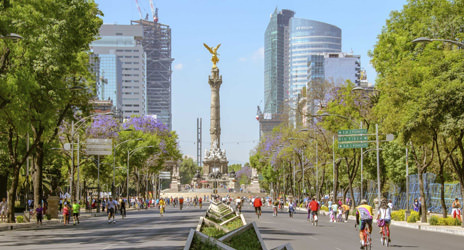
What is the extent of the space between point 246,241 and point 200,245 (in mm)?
2637

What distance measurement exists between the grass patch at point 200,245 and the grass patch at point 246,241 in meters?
1.05

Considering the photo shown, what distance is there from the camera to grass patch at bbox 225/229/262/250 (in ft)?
45.8

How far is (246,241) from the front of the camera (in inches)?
587

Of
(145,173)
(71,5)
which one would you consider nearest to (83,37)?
(71,5)

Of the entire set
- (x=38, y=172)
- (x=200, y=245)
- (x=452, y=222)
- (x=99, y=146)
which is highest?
(x=99, y=146)

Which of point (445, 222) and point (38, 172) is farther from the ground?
point (38, 172)

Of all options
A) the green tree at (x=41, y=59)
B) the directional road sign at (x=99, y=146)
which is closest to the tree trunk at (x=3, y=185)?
the directional road sign at (x=99, y=146)

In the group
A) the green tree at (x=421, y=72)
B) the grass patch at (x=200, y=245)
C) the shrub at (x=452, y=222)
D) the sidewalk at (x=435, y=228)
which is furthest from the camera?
the shrub at (x=452, y=222)

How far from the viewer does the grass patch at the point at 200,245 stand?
39.2 feet

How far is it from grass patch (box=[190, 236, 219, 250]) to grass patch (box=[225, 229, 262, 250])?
1.05 meters

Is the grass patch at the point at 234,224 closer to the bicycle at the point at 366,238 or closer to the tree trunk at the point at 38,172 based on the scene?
the bicycle at the point at 366,238

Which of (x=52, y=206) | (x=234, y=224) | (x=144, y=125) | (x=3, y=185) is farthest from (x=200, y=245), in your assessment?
(x=144, y=125)

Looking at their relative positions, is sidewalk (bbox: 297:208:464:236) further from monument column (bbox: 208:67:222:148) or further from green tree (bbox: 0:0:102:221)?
monument column (bbox: 208:67:222:148)

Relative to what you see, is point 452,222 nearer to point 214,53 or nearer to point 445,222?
point 445,222
